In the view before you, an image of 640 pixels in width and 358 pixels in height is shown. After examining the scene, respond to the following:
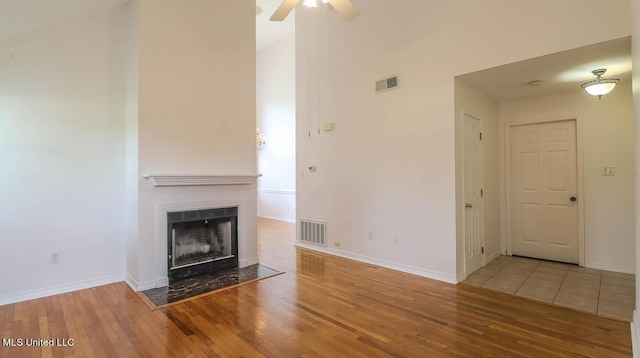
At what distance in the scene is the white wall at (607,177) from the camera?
389 centimetres

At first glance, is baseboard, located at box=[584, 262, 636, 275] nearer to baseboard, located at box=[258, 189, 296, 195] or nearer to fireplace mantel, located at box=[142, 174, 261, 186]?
fireplace mantel, located at box=[142, 174, 261, 186]

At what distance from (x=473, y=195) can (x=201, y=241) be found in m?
3.63

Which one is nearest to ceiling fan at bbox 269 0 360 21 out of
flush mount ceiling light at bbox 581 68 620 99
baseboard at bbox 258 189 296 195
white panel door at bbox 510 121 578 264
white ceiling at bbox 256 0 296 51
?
flush mount ceiling light at bbox 581 68 620 99

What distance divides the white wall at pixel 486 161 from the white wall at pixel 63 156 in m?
4.07

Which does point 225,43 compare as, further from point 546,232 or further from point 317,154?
point 546,232

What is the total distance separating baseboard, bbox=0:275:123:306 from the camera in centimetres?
313

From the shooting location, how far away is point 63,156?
11.2 ft

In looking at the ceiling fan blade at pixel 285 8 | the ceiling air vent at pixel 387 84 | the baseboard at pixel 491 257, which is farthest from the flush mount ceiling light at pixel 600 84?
the ceiling fan blade at pixel 285 8

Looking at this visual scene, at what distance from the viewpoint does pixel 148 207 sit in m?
3.49

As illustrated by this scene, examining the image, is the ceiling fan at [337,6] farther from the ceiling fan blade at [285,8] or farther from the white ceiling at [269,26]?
the white ceiling at [269,26]

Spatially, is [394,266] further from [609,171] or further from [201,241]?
[609,171]

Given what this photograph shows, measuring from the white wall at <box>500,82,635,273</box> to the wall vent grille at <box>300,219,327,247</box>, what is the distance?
3.65 meters

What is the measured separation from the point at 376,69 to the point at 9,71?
4131 mm

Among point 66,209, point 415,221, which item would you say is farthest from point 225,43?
point 415,221
